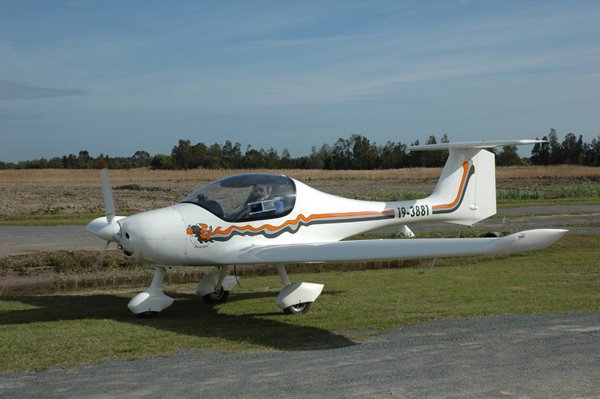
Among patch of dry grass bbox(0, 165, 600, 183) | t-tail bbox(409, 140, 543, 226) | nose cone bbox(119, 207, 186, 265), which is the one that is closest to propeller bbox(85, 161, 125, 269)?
nose cone bbox(119, 207, 186, 265)

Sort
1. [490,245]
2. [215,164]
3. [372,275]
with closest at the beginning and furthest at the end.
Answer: [490,245] < [372,275] < [215,164]

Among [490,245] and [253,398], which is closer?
[253,398]

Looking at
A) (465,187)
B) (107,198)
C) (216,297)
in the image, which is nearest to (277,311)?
(216,297)

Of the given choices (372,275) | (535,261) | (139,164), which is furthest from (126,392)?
(139,164)

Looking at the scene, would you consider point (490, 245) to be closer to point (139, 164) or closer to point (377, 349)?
point (377, 349)

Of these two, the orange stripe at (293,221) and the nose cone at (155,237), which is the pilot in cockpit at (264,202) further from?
the nose cone at (155,237)

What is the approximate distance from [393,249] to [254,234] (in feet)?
8.18

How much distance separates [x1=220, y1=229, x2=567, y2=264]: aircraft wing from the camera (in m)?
9.27

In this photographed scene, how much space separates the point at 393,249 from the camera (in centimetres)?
1082

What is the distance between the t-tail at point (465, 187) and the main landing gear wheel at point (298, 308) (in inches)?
149

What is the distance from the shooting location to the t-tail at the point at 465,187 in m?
14.8

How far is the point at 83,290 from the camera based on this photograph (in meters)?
16.4

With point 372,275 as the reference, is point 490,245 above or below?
above

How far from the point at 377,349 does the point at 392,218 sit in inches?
210
